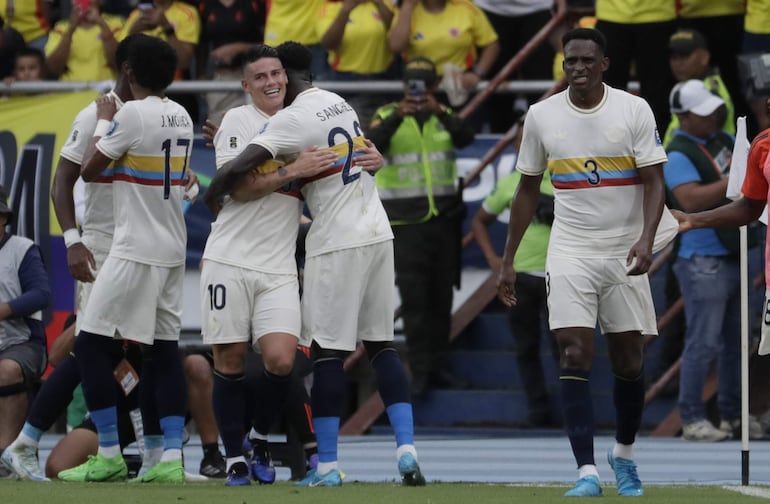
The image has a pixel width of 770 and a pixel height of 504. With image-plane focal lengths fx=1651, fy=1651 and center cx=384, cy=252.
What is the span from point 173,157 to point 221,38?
19.0ft

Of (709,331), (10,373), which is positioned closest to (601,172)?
(709,331)

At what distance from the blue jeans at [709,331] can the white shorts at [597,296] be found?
378 cm

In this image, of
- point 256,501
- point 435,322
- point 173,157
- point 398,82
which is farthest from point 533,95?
point 256,501

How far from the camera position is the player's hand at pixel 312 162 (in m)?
8.38

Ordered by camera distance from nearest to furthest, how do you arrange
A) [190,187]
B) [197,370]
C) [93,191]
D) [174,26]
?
[93,191], [190,187], [197,370], [174,26]

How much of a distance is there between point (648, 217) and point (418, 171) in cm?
531

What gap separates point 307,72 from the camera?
8797mm

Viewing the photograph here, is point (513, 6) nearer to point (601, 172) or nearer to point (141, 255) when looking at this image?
point (141, 255)

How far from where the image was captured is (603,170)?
7980mm

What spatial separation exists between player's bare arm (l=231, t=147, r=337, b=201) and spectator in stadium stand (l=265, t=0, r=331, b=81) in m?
5.85

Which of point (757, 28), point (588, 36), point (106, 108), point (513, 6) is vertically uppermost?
point (588, 36)

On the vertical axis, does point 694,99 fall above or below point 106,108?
below

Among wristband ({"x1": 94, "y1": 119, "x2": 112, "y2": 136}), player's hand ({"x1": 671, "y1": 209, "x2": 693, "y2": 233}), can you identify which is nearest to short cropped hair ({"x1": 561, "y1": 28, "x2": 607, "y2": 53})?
player's hand ({"x1": 671, "y1": 209, "x2": 693, "y2": 233})

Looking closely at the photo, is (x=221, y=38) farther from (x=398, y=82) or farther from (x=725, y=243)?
(x=725, y=243)
